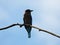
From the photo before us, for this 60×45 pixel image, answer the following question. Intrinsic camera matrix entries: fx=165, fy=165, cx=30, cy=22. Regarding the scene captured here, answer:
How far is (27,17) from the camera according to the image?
8.94 m

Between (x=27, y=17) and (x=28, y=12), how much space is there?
1.88 ft

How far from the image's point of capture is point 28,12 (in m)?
8.42
